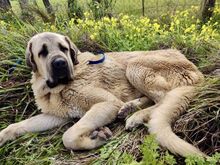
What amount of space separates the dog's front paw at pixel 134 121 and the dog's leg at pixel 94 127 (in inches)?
8.4

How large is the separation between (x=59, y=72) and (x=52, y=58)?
0.60ft

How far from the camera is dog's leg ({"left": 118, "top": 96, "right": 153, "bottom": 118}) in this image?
14.7ft

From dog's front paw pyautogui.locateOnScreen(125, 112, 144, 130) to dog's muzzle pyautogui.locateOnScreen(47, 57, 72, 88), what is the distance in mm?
960

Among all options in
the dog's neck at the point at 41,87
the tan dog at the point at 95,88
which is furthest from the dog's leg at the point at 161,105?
the dog's neck at the point at 41,87

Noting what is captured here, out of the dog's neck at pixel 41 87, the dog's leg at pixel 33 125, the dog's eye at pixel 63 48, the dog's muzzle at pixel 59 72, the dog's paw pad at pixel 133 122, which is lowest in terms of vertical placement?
the dog's leg at pixel 33 125

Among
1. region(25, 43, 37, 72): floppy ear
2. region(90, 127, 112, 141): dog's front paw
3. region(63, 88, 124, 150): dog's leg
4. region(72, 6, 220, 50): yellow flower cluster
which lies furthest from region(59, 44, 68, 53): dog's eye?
region(72, 6, 220, 50): yellow flower cluster

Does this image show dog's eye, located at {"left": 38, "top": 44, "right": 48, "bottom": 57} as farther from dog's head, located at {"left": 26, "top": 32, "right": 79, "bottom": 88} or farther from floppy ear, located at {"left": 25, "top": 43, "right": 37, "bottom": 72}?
floppy ear, located at {"left": 25, "top": 43, "right": 37, "bottom": 72}

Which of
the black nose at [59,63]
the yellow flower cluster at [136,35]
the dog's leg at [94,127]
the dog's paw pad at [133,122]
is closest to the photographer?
the dog's leg at [94,127]

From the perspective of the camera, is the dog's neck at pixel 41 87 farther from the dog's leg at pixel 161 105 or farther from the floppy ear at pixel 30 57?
the dog's leg at pixel 161 105

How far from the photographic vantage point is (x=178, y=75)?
459 centimetres

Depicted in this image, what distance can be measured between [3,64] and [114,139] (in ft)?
8.46

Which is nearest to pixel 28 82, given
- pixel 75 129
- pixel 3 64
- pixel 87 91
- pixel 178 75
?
pixel 3 64

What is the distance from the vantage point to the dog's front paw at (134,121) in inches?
165

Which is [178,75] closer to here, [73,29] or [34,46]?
[34,46]
